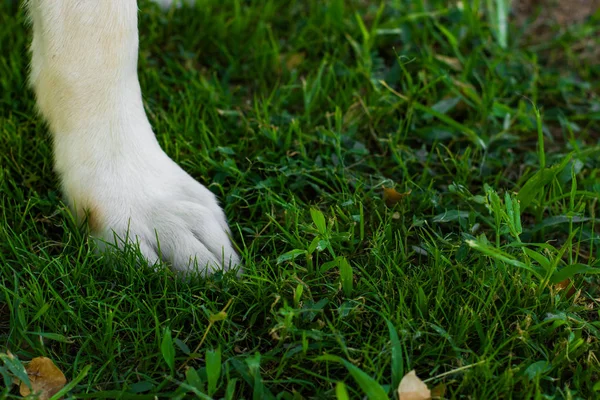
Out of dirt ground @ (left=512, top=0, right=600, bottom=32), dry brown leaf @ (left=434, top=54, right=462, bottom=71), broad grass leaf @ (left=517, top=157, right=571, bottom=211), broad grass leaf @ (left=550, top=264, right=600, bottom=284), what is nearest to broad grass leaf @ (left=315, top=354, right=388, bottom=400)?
broad grass leaf @ (left=550, top=264, right=600, bottom=284)

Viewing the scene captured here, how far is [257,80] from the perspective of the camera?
10.5ft

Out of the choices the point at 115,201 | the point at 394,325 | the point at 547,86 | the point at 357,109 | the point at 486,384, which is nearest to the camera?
the point at 486,384

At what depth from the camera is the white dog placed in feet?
7.35

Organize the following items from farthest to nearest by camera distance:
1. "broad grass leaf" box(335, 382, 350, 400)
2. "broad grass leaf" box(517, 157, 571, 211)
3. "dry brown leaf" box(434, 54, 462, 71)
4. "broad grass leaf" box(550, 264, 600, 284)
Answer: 1. "dry brown leaf" box(434, 54, 462, 71)
2. "broad grass leaf" box(517, 157, 571, 211)
3. "broad grass leaf" box(550, 264, 600, 284)
4. "broad grass leaf" box(335, 382, 350, 400)

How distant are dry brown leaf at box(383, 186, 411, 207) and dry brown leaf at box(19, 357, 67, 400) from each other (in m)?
1.21

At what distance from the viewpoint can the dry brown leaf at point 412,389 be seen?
6.13ft

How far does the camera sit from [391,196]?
8.41 ft

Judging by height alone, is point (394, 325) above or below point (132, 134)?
below

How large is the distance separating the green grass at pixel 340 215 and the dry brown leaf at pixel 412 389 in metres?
0.03

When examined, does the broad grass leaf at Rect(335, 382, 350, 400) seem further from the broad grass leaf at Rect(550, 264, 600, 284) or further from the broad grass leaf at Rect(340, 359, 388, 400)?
the broad grass leaf at Rect(550, 264, 600, 284)

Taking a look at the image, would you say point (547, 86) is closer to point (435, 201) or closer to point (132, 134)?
point (435, 201)

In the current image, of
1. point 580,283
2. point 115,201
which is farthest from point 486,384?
point 115,201

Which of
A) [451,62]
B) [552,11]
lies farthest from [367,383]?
[552,11]

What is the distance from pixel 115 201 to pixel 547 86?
2.04 m
